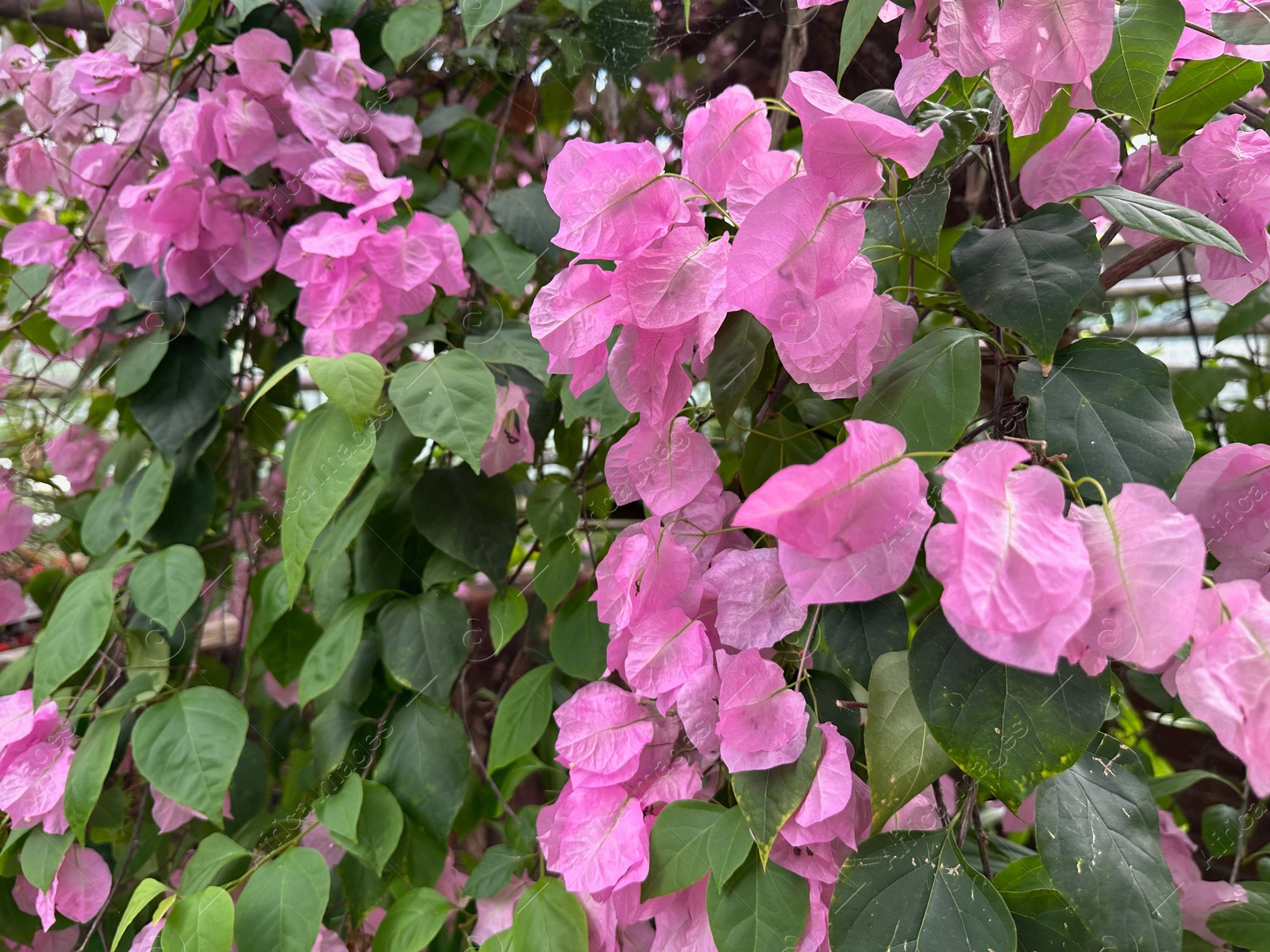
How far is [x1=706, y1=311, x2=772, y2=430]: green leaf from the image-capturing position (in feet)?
1.23

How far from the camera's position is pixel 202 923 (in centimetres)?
51

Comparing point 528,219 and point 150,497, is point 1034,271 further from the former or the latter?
point 150,497

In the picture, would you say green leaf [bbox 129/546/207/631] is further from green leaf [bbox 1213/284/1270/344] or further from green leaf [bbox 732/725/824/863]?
green leaf [bbox 1213/284/1270/344]

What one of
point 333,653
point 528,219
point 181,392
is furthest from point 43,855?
point 528,219

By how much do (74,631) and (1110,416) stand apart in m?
0.68

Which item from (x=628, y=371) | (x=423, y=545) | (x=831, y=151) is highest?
(x=831, y=151)

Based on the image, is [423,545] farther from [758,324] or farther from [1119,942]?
[1119,942]

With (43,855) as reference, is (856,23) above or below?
above

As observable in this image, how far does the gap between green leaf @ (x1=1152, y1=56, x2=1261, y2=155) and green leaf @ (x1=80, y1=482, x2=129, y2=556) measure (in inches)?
32.1

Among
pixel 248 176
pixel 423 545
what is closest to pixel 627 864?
pixel 423 545

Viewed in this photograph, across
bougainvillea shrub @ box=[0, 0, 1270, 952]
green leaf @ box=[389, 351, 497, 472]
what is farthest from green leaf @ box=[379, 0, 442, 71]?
green leaf @ box=[389, 351, 497, 472]

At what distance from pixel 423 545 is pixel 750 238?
46cm

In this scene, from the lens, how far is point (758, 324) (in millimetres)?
376

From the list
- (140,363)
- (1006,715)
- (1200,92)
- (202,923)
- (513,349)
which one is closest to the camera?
(1006,715)
